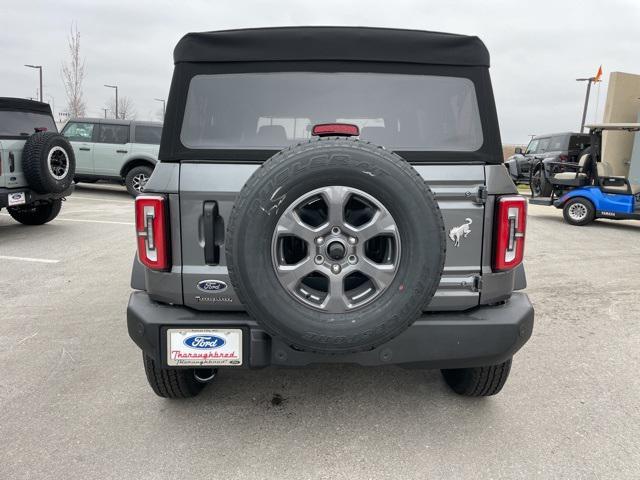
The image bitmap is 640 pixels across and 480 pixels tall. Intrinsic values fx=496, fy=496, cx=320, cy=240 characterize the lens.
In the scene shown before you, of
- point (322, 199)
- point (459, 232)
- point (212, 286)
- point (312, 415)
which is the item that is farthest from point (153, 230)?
point (459, 232)

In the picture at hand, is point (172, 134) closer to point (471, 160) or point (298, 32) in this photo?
point (298, 32)

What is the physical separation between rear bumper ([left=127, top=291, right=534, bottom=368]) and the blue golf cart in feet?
27.4

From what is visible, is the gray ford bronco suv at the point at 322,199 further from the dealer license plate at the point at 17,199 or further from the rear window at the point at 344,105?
the dealer license plate at the point at 17,199

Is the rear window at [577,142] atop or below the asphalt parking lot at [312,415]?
atop

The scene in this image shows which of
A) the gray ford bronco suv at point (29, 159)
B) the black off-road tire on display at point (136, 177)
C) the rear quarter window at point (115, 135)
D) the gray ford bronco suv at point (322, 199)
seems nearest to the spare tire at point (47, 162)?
the gray ford bronco suv at point (29, 159)

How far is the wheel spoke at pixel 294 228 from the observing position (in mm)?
2059

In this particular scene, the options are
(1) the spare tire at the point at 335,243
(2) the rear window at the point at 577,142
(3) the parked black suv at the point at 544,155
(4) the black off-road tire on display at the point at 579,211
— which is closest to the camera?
(1) the spare tire at the point at 335,243

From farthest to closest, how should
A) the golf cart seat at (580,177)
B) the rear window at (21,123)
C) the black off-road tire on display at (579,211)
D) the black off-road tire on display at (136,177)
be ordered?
the black off-road tire on display at (136,177) → the black off-road tire on display at (579,211) → the golf cart seat at (580,177) → the rear window at (21,123)

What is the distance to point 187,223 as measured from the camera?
238cm

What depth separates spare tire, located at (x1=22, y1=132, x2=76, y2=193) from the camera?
24.0 ft

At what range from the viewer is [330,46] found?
2.41m

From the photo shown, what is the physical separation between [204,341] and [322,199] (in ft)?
2.89

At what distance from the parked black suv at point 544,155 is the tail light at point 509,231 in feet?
32.1

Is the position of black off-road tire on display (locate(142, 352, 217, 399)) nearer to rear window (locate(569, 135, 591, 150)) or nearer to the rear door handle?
the rear door handle
